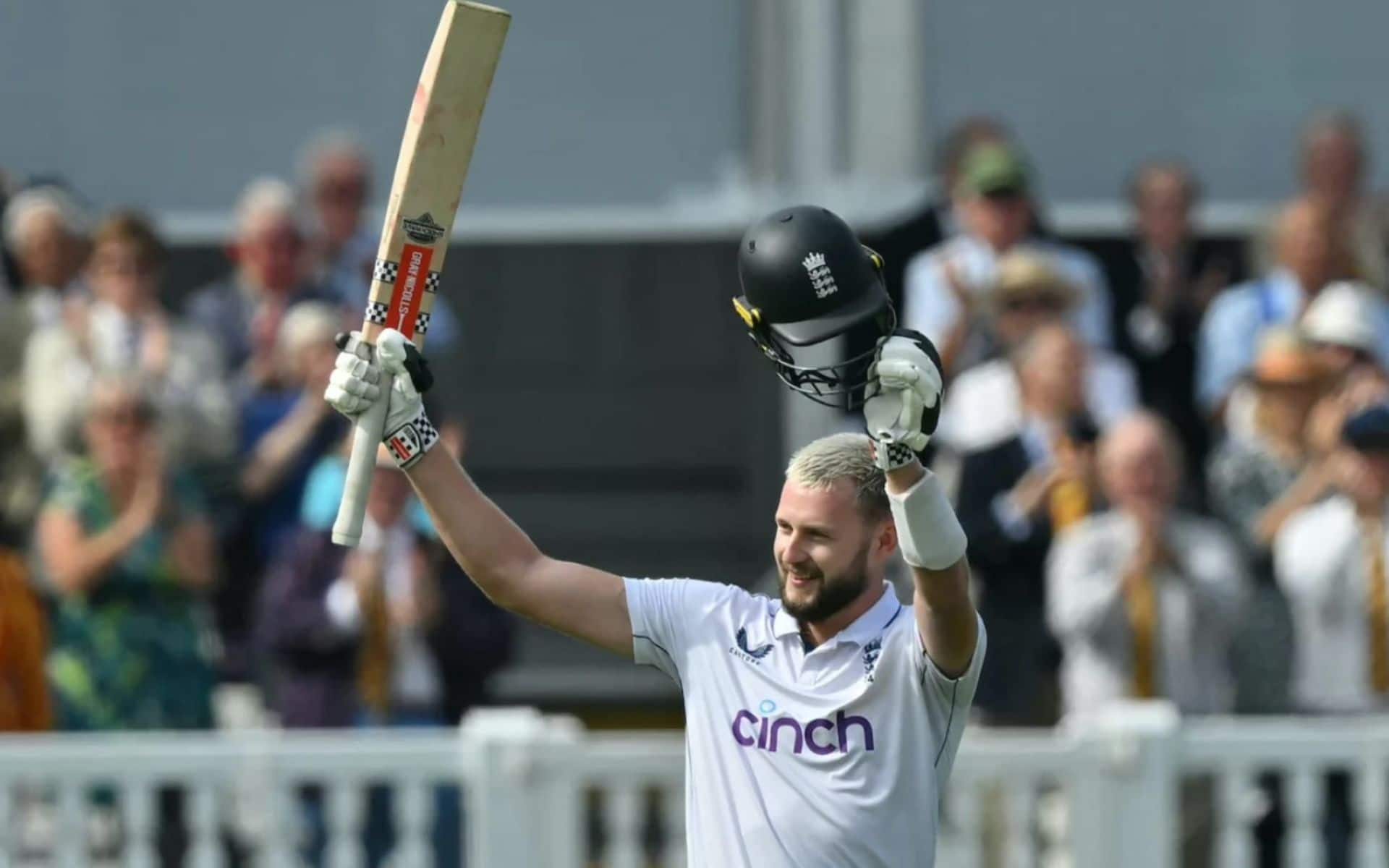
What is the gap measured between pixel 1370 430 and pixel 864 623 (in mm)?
3721

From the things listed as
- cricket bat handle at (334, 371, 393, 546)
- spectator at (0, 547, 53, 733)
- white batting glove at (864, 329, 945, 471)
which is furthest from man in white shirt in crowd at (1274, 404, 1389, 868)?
cricket bat handle at (334, 371, 393, 546)

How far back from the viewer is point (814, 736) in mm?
4777

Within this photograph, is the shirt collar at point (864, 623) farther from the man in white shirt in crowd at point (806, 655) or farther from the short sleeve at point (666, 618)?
the short sleeve at point (666, 618)

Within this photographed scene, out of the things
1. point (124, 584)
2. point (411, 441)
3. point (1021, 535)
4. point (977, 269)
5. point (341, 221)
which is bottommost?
point (124, 584)

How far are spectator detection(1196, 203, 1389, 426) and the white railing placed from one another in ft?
5.17

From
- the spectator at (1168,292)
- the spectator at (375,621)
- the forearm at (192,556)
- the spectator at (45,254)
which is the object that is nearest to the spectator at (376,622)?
the spectator at (375,621)

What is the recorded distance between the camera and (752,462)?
34.0ft

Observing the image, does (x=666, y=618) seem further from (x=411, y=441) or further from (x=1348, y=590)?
(x=1348, y=590)

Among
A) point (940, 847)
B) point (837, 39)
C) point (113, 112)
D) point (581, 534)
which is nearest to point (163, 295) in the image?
point (113, 112)

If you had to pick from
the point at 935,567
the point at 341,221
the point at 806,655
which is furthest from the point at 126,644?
the point at 935,567

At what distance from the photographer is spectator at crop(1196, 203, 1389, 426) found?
9047 millimetres

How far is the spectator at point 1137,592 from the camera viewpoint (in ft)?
26.3

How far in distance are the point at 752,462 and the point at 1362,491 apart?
281cm

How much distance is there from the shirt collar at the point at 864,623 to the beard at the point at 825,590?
0.17 ft
